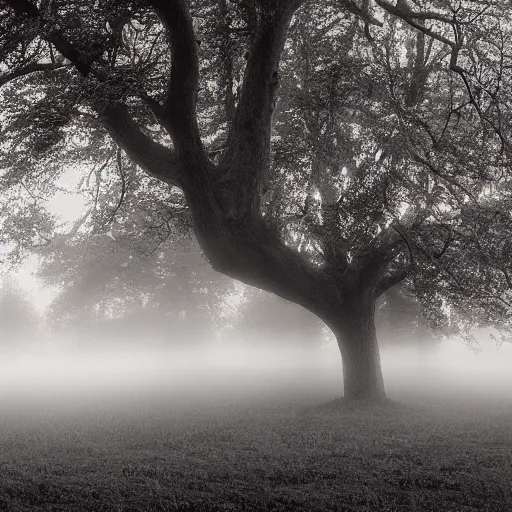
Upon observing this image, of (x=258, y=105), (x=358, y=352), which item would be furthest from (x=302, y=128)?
(x=358, y=352)

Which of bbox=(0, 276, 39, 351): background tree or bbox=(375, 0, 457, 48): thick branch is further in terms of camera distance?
bbox=(0, 276, 39, 351): background tree

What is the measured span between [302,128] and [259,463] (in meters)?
10.2

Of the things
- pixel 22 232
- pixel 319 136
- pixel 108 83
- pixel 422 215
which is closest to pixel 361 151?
pixel 319 136

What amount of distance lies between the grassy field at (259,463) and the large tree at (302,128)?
437cm

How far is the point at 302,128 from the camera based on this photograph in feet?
49.1

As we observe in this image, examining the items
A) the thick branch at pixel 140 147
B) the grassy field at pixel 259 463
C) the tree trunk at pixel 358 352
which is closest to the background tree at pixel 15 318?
the grassy field at pixel 259 463

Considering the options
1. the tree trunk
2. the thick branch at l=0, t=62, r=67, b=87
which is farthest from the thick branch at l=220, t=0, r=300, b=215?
the tree trunk

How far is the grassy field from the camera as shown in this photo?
587 cm

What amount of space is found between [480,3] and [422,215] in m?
6.03

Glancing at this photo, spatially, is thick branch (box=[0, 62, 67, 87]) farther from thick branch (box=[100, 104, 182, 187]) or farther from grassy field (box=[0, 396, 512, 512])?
grassy field (box=[0, 396, 512, 512])

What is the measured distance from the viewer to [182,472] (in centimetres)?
743

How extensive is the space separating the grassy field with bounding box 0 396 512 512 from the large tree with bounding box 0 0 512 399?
4.37 m

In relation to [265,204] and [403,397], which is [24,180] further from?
[403,397]

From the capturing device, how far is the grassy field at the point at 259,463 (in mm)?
5867
